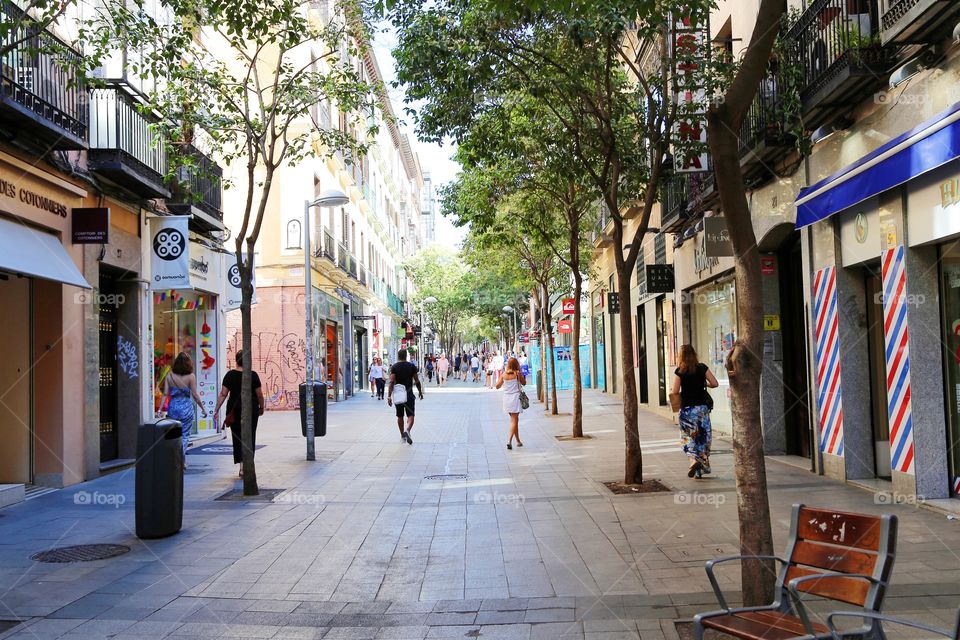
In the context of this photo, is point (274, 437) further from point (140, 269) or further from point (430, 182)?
point (430, 182)

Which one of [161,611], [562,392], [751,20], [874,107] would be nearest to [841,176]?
[874,107]

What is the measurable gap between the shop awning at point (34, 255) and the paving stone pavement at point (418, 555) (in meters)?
2.70

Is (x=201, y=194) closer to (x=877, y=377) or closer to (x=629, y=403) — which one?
(x=629, y=403)

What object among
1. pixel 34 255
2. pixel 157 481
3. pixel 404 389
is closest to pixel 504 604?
pixel 157 481

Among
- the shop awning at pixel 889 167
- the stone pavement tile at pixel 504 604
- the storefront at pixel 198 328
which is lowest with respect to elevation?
the stone pavement tile at pixel 504 604

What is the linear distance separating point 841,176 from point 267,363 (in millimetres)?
20215

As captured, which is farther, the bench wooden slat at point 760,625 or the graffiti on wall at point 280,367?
the graffiti on wall at point 280,367

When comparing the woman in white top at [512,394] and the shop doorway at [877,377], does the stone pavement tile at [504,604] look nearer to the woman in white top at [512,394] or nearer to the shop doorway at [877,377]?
the shop doorway at [877,377]

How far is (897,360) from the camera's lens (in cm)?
856

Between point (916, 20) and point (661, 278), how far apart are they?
441 inches

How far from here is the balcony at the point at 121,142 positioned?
11.9m

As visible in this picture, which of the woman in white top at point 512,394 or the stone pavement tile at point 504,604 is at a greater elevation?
the woman in white top at point 512,394

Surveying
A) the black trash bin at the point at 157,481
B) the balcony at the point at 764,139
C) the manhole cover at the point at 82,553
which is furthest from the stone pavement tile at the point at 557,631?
the balcony at the point at 764,139

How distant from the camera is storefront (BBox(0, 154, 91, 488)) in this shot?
10836 mm
